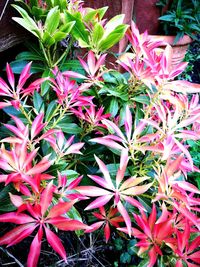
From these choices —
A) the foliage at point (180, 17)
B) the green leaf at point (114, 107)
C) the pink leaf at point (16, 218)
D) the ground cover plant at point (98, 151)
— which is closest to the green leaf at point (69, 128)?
the ground cover plant at point (98, 151)

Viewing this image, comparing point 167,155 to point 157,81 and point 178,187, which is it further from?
point 157,81

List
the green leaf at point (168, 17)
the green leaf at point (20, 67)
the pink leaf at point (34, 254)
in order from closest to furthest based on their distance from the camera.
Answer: the pink leaf at point (34, 254)
the green leaf at point (20, 67)
the green leaf at point (168, 17)

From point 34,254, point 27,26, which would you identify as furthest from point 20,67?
point 34,254

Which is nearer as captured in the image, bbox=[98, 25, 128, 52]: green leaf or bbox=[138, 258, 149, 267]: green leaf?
bbox=[138, 258, 149, 267]: green leaf

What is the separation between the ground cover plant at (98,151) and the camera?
0.71m

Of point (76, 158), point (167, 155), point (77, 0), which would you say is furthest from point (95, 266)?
point (77, 0)

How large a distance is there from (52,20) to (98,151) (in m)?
0.43

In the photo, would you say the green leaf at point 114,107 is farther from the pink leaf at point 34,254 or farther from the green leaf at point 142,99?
the pink leaf at point 34,254

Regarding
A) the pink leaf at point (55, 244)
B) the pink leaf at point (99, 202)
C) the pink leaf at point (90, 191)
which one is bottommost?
the pink leaf at point (55, 244)

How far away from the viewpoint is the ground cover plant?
0.71 metres

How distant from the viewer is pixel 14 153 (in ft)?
2.33

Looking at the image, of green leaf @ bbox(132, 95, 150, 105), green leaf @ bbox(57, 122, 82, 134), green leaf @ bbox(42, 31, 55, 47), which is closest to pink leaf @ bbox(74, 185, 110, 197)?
green leaf @ bbox(57, 122, 82, 134)

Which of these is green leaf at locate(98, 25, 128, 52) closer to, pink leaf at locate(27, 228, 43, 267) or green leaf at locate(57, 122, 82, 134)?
green leaf at locate(57, 122, 82, 134)

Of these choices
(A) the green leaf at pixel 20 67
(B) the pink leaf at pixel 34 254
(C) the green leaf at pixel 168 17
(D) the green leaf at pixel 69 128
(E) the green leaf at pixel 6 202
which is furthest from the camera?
(C) the green leaf at pixel 168 17
